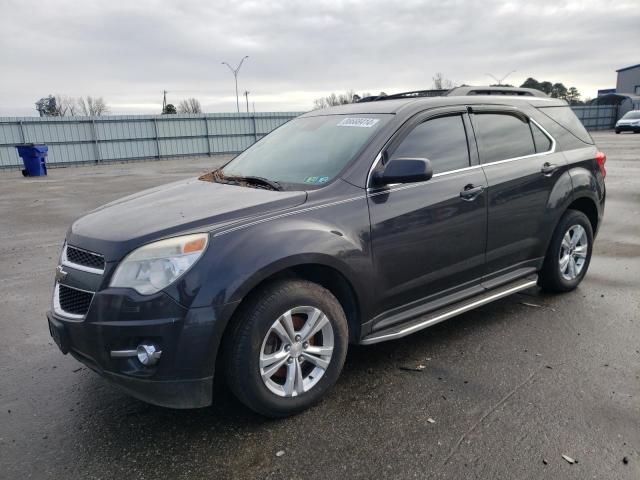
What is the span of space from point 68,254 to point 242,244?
3.66 ft

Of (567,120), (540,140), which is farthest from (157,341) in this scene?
(567,120)

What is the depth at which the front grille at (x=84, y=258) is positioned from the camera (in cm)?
274

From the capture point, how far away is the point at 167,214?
2990mm

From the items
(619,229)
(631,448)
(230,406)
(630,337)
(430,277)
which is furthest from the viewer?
(619,229)

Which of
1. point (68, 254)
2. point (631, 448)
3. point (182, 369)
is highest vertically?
point (68, 254)

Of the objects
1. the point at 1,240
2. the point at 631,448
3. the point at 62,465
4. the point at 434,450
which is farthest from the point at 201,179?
the point at 1,240

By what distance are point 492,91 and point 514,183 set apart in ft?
3.20

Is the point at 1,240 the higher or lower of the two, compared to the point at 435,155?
lower

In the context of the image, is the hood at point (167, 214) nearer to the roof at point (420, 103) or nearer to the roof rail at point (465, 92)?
the roof at point (420, 103)

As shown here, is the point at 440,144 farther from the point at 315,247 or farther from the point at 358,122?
the point at 315,247

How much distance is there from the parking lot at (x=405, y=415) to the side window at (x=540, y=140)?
1364 mm

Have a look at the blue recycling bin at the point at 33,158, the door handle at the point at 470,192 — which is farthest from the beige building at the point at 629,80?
the door handle at the point at 470,192

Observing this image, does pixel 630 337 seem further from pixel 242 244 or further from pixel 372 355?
pixel 242 244

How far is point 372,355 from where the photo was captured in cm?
374
